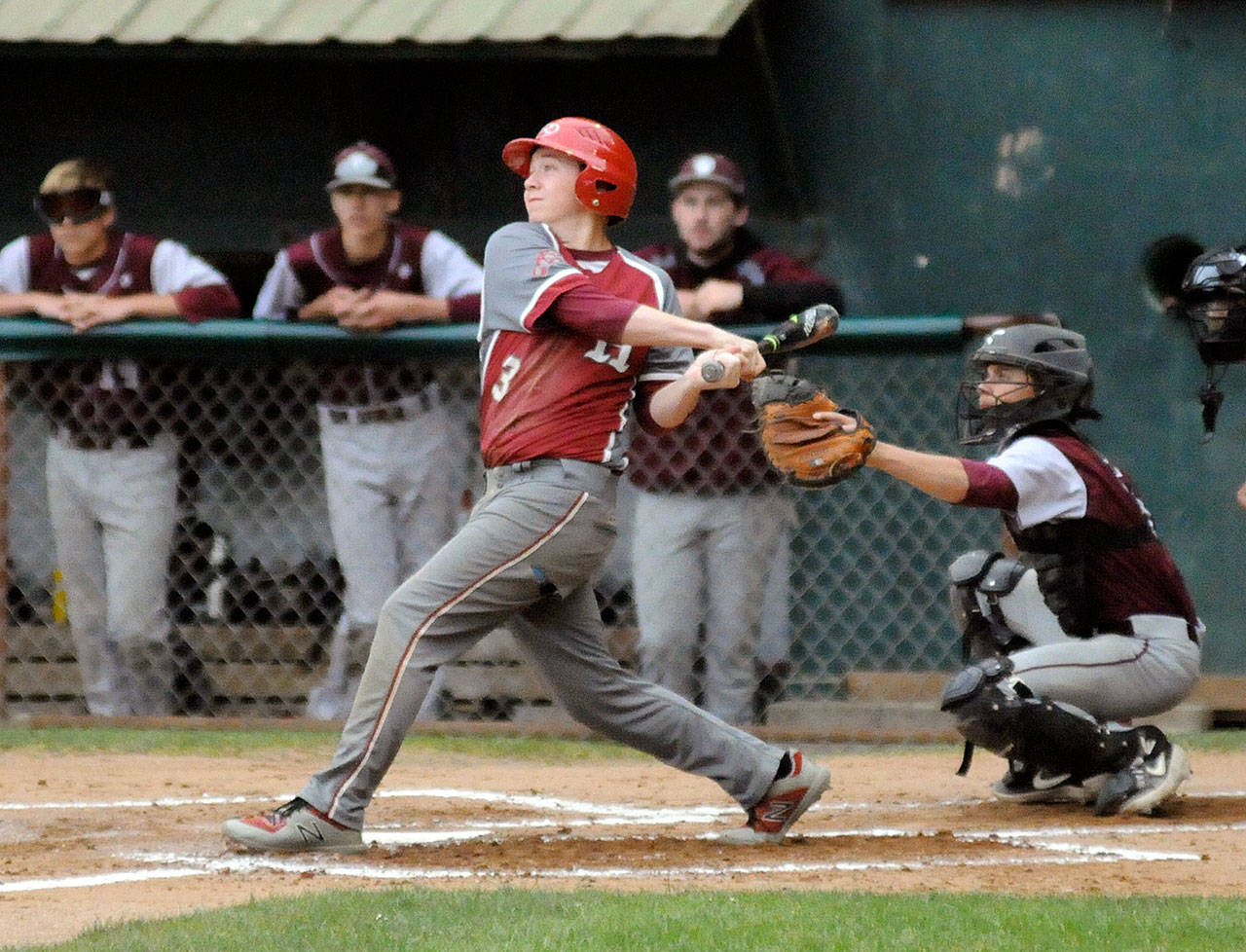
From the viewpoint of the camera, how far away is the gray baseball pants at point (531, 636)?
457cm

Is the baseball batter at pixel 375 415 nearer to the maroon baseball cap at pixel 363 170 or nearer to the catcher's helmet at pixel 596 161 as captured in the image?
the maroon baseball cap at pixel 363 170

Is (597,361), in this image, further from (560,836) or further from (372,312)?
(372,312)

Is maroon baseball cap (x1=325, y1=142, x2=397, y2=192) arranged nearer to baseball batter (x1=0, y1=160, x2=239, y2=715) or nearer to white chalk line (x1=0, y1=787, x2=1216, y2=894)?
baseball batter (x1=0, y1=160, x2=239, y2=715)

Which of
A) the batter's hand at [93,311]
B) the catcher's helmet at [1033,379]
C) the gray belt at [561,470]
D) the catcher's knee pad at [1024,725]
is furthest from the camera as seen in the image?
the batter's hand at [93,311]

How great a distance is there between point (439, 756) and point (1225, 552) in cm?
367

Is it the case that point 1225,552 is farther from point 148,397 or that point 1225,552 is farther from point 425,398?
point 148,397

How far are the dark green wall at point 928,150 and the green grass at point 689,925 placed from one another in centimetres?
491

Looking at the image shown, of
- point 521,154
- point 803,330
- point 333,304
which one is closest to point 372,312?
point 333,304

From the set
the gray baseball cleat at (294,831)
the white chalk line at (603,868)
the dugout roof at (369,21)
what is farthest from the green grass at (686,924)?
the dugout roof at (369,21)

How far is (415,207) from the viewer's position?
918cm

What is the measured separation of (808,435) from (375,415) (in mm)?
2852

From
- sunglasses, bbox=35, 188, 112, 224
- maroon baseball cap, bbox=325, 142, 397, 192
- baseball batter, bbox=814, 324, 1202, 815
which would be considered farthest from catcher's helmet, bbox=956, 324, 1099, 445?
sunglasses, bbox=35, 188, 112, 224

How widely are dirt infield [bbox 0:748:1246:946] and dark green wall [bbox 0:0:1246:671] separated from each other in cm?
228

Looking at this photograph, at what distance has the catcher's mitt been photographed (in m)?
4.73
